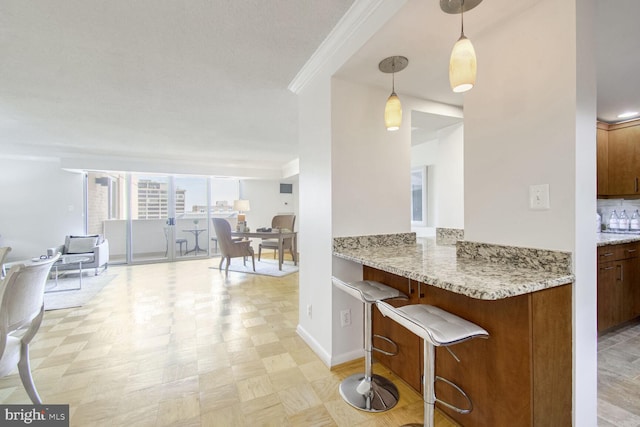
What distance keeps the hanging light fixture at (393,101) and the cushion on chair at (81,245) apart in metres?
5.62

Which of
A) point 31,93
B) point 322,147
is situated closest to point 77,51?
point 31,93

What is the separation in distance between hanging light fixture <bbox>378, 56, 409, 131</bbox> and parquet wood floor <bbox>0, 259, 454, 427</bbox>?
67.9 inches

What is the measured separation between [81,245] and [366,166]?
5.48 metres

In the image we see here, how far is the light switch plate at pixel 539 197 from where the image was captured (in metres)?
1.22

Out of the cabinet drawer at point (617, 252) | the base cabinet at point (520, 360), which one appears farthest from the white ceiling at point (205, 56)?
the cabinet drawer at point (617, 252)

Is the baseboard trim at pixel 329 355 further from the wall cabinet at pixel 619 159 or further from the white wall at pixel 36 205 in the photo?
the white wall at pixel 36 205

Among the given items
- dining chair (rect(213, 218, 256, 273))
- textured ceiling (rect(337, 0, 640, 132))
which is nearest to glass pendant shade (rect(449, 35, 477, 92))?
textured ceiling (rect(337, 0, 640, 132))

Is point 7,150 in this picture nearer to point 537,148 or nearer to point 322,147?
point 322,147

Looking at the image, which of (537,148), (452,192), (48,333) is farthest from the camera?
(452,192)

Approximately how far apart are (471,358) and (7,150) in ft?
25.1

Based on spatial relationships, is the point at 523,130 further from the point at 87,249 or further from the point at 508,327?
the point at 87,249

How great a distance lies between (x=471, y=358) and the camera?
1.35m

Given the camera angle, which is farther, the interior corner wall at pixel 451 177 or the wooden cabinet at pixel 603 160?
the wooden cabinet at pixel 603 160
